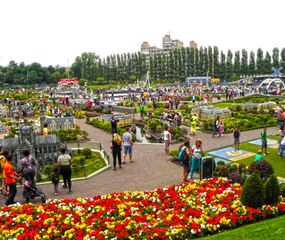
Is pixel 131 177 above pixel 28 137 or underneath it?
underneath

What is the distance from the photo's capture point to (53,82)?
11262cm

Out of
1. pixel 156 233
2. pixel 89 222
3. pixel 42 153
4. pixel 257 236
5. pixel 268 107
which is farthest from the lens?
pixel 268 107

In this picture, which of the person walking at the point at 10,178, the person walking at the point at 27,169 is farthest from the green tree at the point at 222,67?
the person walking at the point at 10,178

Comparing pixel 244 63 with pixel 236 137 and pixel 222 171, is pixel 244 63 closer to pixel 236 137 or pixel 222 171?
pixel 236 137

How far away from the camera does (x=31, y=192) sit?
462 inches

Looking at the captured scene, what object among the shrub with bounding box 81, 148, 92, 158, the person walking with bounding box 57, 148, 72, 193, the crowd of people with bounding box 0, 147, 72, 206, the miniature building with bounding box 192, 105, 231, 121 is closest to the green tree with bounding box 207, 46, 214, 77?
the miniature building with bounding box 192, 105, 231, 121

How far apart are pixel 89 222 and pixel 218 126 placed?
14.7 m

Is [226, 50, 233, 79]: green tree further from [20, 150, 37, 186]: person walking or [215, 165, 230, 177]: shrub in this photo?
[20, 150, 37, 186]: person walking

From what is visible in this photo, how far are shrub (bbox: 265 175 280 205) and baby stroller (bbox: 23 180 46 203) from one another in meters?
6.77

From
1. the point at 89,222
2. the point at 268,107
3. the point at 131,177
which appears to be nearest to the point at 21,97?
the point at 268,107

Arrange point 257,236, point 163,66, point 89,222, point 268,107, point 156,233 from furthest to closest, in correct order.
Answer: point 163,66 < point 268,107 < point 89,222 < point 156,233 < point 257,236

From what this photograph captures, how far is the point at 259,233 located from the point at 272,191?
2.43 m

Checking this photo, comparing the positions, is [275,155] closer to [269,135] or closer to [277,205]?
[269,135]

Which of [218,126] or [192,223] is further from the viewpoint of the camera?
[218,126]
